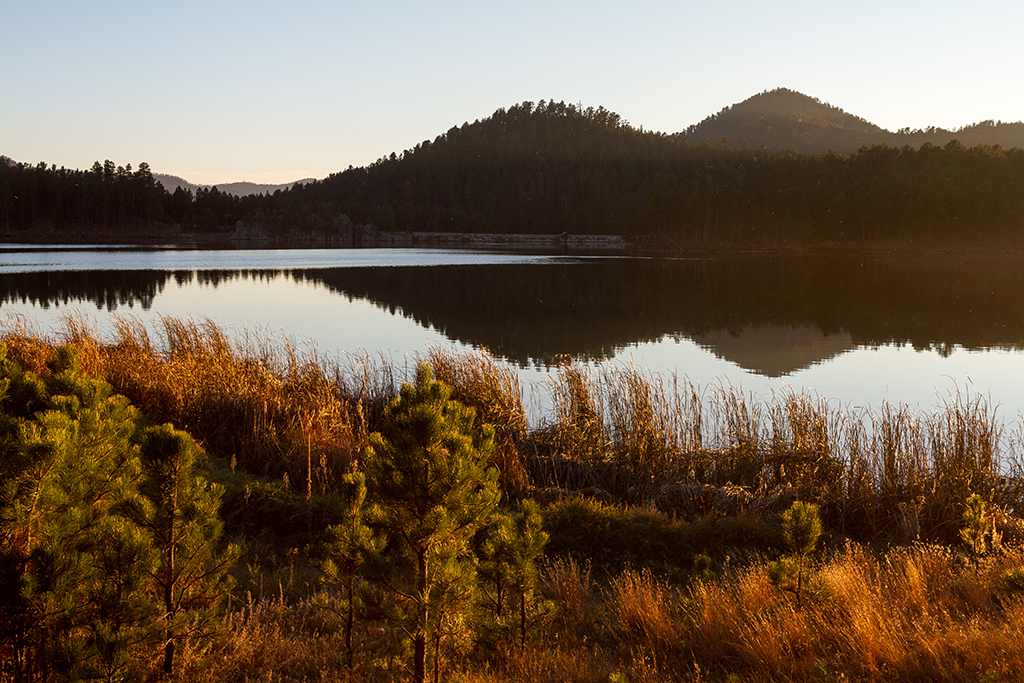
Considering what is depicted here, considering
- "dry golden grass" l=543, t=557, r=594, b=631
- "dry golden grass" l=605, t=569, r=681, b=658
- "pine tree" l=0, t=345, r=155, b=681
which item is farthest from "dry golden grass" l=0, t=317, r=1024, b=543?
"pine tree" l=0, t=345, r=155, b=681

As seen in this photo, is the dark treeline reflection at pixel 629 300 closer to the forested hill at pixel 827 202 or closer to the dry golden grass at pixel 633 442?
the dry golden grass at pixel 633 442

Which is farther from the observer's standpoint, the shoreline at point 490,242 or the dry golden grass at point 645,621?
the shoreline at point 490,242

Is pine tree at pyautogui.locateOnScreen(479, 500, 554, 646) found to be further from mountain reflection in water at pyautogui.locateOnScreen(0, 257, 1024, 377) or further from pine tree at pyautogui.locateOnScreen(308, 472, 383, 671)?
mountain reflection in water at pyautogui.locateOnScreen(0, 257, 1024, 377)

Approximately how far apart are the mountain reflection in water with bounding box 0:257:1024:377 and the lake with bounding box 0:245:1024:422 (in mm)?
118

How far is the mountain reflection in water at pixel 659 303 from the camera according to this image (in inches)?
1085

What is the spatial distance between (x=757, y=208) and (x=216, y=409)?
368 feet

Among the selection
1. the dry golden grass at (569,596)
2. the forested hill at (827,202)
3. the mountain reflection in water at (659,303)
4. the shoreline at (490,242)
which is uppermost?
the forested hill at (827,202)

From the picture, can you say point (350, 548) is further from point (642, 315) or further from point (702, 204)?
point (702, 204)

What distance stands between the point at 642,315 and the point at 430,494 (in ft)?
104

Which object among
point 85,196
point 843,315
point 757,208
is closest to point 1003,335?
point 843,315

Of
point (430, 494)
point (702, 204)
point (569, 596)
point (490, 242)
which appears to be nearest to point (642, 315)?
point (569, 596)

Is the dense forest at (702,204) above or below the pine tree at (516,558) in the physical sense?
above

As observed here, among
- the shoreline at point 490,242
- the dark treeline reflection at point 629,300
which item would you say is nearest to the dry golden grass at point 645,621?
the dark treeline reflection at point 629,300

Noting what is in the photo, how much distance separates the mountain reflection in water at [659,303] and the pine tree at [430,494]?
55.6ft
